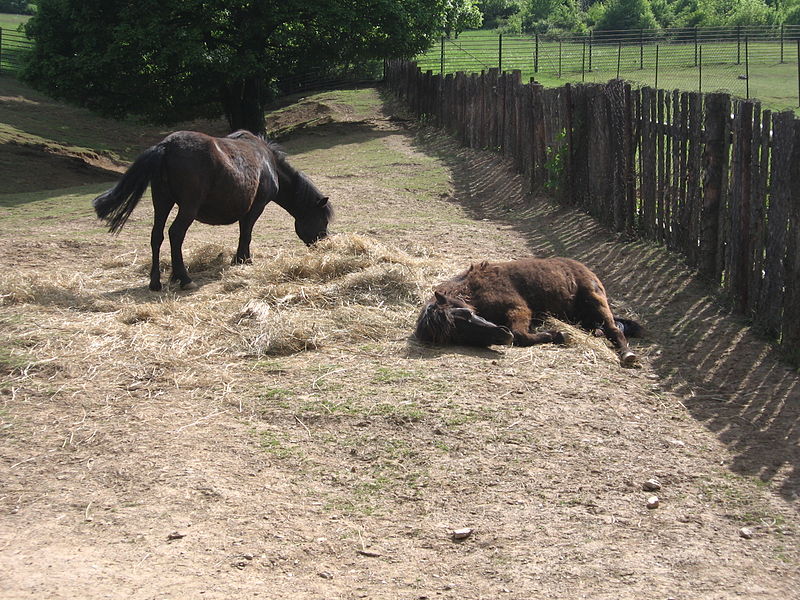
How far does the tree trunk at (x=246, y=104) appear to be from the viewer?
22.2m

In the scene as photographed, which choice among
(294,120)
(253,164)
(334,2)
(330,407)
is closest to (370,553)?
(330,407)

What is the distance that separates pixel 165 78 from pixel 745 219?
16402 millimetres

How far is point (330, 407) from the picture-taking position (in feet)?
17.5

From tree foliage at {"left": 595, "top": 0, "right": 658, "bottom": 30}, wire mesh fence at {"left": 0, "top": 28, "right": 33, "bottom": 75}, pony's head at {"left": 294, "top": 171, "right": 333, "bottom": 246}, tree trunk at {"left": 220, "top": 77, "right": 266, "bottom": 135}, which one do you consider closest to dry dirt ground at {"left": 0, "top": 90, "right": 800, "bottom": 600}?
pony's head at {"left": 294, "top": 171, "right": 333, "bottom": 246}

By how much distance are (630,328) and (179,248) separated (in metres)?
4.32

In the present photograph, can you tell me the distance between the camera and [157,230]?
8320 millimetres

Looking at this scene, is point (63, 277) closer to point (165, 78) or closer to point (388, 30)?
point (165, 78)

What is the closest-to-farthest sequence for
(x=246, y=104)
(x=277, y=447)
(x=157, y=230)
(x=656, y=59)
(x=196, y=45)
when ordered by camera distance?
(x=277, y=447) → (x=157, y=230) → (x=196, y=45) → (x=246, y=104) → (x=656, y=59)

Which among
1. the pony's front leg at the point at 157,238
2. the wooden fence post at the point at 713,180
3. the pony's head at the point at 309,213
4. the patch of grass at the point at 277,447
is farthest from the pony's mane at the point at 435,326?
the pony's head at the point at 309,213

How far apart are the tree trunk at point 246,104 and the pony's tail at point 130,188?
564 inches

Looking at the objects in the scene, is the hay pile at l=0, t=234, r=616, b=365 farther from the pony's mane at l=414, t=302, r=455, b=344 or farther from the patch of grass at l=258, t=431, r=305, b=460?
the patch of grass at l=258, t=431, r=305, b=460

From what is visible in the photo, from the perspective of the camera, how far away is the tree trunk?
72.7 ft

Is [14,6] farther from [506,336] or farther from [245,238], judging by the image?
[506,336]

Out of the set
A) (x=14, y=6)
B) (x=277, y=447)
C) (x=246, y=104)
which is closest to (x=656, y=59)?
(x=246, y=104)
